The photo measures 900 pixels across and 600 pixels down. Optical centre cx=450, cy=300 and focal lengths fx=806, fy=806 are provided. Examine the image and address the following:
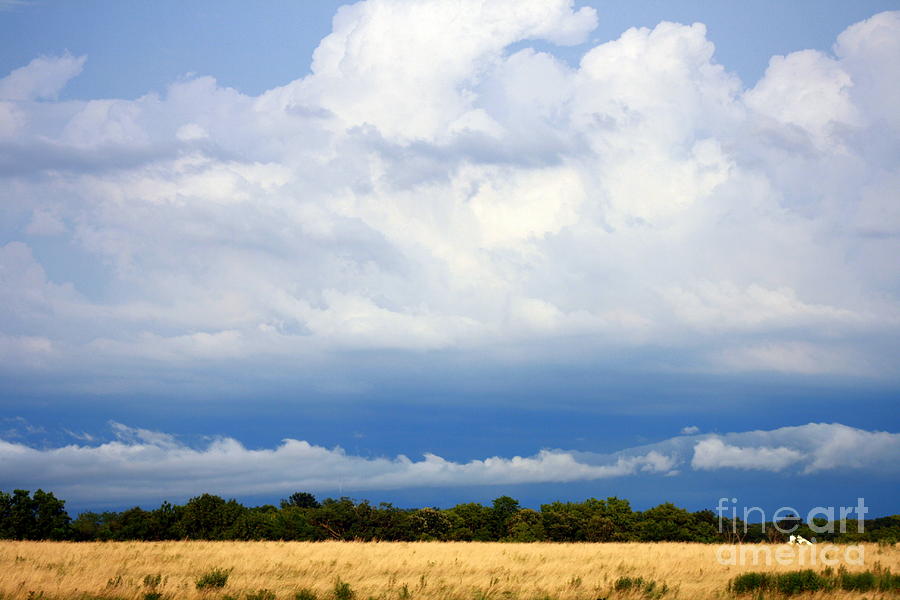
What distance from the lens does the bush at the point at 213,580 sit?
23.1 meters

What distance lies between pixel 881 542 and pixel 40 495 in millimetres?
50210

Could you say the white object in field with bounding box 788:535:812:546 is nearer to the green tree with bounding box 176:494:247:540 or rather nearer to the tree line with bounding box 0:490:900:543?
the tree line with bounding box 0:490:900:543

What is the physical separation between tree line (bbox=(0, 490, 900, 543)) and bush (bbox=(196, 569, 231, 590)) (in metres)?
25.4

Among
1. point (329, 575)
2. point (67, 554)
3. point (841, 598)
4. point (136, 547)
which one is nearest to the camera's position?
point (841, 598)

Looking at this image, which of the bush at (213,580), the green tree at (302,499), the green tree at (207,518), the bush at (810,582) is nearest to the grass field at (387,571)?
the bush at (213,580)

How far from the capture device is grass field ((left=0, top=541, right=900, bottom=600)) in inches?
864

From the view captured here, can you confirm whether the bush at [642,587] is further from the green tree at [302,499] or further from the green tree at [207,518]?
the green tree at [302,499]

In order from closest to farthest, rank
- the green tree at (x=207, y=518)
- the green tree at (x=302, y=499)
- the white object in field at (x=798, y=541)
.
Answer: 1. the white object in field at (x=798, y=541)
2. the green tree at (x=207, y=518)
3. the green tree at (x=302, y=499)

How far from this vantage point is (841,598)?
20297 millimetres

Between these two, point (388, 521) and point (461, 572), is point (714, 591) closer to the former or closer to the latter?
point (461, 572)

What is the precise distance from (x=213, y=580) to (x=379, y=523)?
108 feet

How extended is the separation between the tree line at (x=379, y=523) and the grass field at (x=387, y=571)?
1618 centimetres

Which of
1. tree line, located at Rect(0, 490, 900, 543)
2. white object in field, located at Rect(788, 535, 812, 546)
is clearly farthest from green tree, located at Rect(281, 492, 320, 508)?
white object in field, located at Rect(788, 535, 812, 546)

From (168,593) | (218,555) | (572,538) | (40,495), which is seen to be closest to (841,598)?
(168,593)
